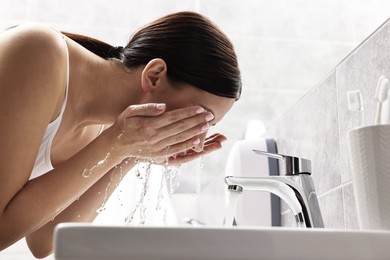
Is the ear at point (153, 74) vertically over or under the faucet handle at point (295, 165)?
over

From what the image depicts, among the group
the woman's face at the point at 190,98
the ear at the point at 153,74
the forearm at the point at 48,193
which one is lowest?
the forearm at the point at 48,193

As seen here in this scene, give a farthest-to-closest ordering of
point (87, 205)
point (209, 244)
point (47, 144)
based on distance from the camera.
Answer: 1. point (87, 205)
2. point (47, 144)
3. point (209, 244)

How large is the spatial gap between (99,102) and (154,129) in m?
0.20

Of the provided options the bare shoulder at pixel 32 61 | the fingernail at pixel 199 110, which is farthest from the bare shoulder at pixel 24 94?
the fingernail at pixel 199 110

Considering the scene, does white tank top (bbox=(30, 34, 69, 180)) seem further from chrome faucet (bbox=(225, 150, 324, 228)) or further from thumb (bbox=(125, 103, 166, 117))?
chrome faucet (bbox=(225, 150, 324, 228))

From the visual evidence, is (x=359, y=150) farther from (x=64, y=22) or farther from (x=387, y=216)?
(x=64, y=22)

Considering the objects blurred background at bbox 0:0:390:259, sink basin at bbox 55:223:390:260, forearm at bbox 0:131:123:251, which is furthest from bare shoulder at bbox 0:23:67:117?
blurred background at bbox 0:0:390:259

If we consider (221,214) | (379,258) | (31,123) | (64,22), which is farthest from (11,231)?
(64,22)

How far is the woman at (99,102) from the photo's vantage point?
32.3 inches

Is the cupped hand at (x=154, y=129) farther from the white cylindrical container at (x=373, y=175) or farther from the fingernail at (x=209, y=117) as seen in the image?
the white cylindrical container at (x=373, y=175)

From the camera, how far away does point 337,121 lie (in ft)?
3.19

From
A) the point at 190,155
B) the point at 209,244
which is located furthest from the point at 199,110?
the point at 209,244

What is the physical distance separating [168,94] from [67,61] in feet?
0.57

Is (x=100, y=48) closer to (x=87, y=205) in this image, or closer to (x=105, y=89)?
(x=105, y=89)
